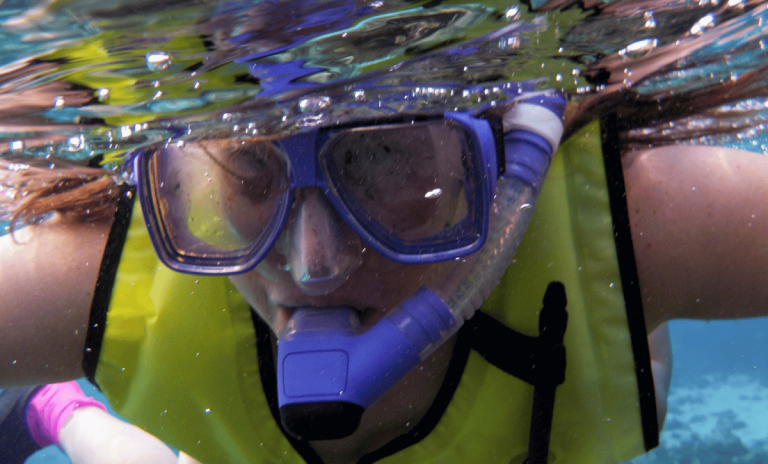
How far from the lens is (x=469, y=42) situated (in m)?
2.12

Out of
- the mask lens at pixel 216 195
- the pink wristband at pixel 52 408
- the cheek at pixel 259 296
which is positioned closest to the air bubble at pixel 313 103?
the mask lens at pixel 216 195

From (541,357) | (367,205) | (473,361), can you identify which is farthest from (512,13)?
(473,361)

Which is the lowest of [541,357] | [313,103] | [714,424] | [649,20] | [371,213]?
[714,424]

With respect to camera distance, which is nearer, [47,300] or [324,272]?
[324,272]

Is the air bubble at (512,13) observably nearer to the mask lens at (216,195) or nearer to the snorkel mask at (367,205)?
the snorkel mask at (367,205)

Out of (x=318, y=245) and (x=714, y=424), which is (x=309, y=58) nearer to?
(x=318, y=245)

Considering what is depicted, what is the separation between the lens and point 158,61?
6.55ft

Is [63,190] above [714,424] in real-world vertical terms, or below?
above

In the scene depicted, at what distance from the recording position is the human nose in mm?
1902

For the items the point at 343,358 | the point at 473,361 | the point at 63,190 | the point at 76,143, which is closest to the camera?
the point at 343,358

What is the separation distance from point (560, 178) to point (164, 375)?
8.04 ft

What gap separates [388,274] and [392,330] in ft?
0.75

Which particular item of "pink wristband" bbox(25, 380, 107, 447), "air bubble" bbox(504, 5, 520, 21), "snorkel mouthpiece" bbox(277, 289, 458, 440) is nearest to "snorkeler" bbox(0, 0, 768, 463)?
"snorkel mouthpiece" bbox(277, 289, 458, 440)

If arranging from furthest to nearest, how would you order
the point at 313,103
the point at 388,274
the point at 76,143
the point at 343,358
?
the point at 76,143
the point at 313,103
the point at 388,274
the point at 343,358
